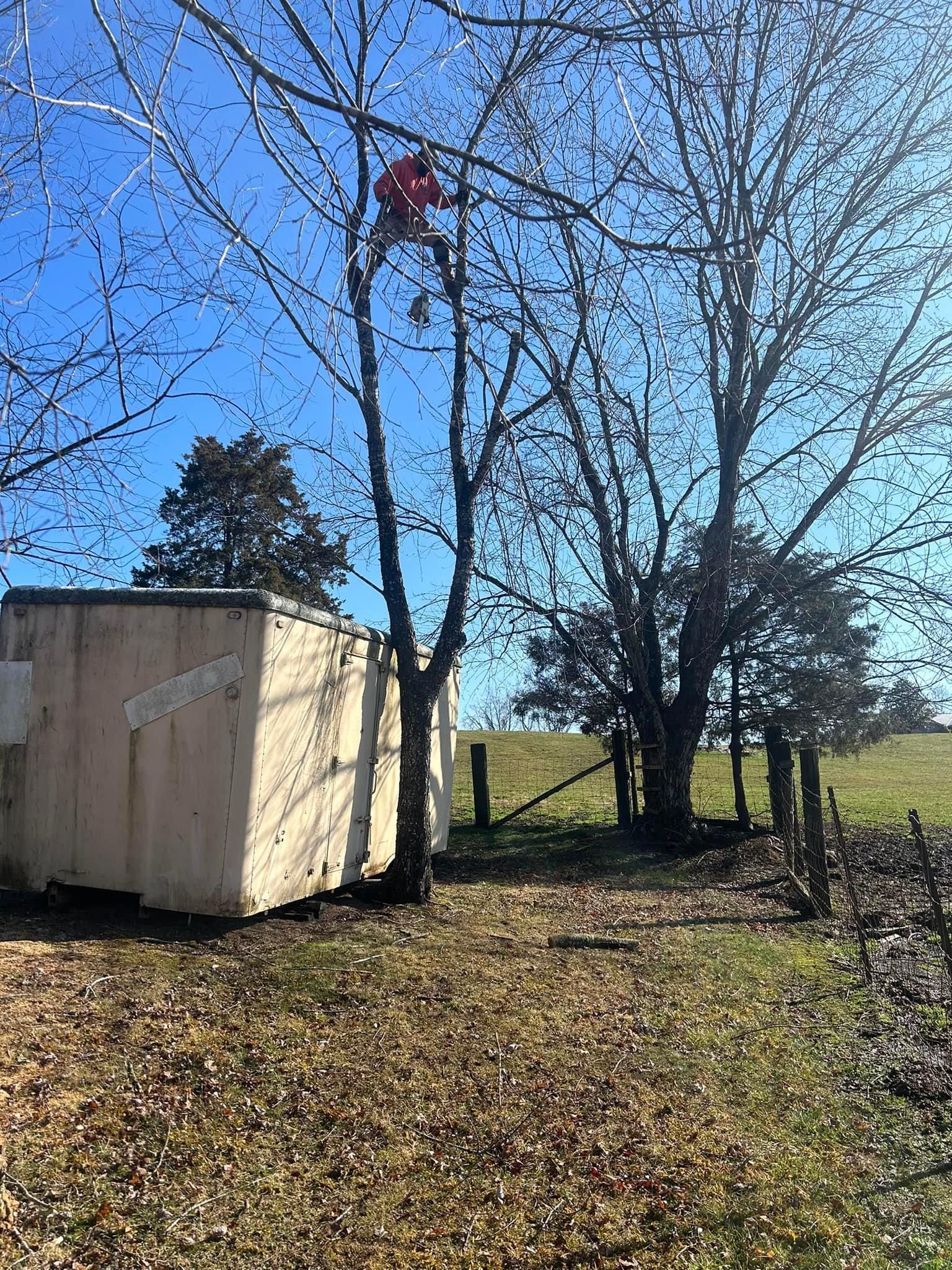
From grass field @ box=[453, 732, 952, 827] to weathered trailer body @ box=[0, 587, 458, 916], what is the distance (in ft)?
26.6

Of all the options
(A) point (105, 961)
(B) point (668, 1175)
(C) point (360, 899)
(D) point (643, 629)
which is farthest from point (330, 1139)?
(D) point (643, 629)

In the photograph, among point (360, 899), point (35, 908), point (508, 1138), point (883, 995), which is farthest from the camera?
point (360, 899)

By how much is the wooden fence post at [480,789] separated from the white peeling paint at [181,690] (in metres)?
7.69

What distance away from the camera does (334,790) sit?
717cm

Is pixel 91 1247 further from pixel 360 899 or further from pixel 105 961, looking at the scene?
pixel 360 899

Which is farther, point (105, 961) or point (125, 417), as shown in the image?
point (105, 961)

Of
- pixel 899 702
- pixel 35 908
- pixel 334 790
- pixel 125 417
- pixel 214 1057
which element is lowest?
pixel 214 1057

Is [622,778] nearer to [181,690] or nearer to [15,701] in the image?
[181,690]

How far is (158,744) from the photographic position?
5.98m

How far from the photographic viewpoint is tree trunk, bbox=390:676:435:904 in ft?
25.7

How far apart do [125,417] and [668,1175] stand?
390 cm

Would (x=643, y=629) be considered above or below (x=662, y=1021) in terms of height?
above

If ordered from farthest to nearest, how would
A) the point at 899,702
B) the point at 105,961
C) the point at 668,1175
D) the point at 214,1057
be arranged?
the point at 899,702 → the point at 105,961 → the point at 214,1057 → the point at 668,1175

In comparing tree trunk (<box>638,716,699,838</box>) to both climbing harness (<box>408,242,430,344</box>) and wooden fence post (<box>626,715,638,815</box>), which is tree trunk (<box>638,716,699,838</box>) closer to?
wooden fence post (<box>626,715,638,815</box>)
